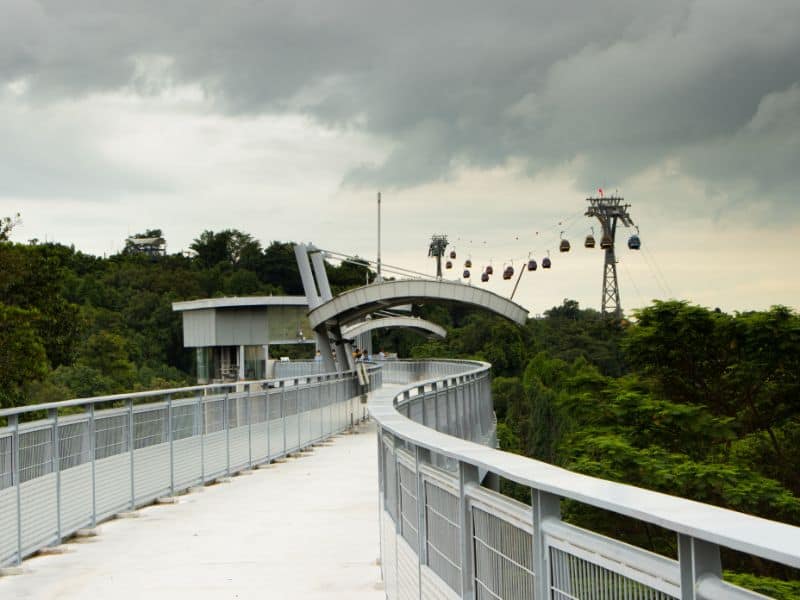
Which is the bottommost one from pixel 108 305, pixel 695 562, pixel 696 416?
pixel 696 416

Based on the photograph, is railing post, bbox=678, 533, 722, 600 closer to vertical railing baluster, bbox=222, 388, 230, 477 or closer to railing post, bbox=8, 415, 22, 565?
railing post, bbox=8, 415, 22, 565

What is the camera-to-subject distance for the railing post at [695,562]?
282 centimetres

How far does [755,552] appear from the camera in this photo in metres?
2.30

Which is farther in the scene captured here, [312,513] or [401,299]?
[401,299]

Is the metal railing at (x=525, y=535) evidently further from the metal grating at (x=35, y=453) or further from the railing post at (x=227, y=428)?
the railing post at (x=227, y=428)

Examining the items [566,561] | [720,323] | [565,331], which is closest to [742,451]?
[720,323]

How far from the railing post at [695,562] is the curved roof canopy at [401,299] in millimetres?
36841

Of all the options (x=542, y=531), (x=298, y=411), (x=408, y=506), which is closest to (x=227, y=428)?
(x=298, y=411)

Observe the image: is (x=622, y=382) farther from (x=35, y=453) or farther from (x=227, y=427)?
(x=35, y=453)

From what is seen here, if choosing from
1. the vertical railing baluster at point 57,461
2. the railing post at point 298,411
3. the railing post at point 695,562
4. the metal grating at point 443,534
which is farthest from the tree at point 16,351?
the railing post at point 695,562

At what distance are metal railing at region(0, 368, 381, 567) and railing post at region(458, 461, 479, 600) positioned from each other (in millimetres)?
6340

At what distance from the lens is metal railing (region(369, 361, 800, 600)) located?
109 inches

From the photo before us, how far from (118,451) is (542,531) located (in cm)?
1137

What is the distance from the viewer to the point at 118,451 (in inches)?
580
